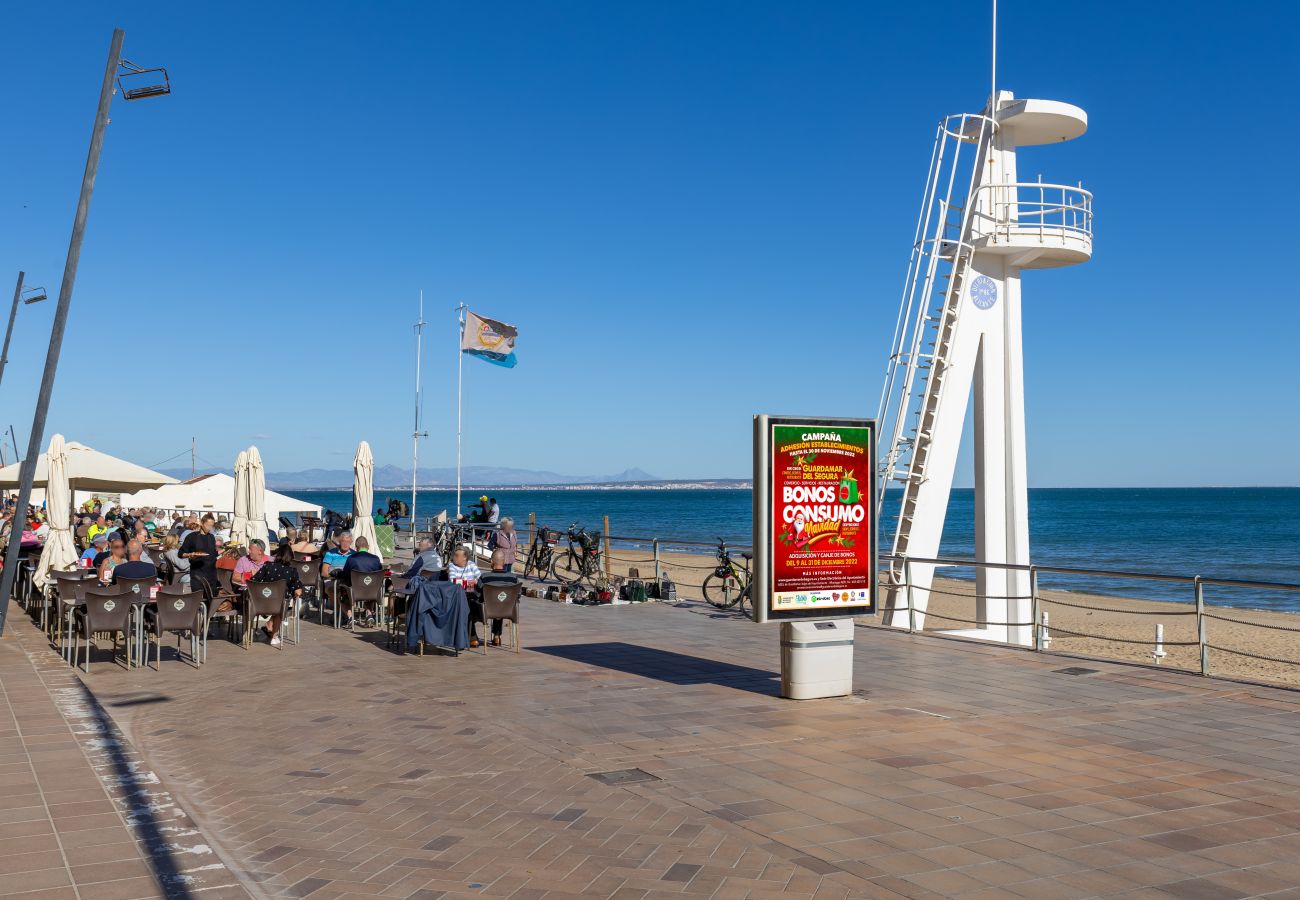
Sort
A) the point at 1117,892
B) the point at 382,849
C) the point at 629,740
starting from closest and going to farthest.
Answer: the point at 1117,892
the point at 382,849
the point at 629,740

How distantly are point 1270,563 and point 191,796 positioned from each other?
175 feet

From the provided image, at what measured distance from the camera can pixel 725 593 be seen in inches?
647

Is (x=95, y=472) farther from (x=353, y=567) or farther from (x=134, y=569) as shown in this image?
(x=134, y=569)

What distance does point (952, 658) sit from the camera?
11.2 metres

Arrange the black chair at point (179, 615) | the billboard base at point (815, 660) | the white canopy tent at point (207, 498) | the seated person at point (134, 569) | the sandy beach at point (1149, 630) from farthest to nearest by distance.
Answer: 1. the white canopy tent at point (207, 498)
2. the sandy beach at point (1149, 630)
3. the seated person at point (134, 569)
4. the black chair at point (179, 615)
5. the billboard base at point (815, 660)

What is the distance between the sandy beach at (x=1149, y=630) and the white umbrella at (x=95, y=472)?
8446mm

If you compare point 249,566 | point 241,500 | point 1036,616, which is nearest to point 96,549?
point 241,500

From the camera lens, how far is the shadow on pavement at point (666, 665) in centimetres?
987

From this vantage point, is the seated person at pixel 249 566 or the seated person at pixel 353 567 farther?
the seated person at pixel 353 567

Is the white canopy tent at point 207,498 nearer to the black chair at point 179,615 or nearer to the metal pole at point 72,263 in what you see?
the metal pole at point 72,263

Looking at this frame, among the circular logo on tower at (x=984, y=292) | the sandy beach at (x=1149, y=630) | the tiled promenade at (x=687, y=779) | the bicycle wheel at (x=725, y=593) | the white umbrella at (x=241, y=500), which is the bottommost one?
the sandy beach at (x=1149, y=630)

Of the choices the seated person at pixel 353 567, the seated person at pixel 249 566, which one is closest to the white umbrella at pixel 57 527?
the seated person at pixel 249 566

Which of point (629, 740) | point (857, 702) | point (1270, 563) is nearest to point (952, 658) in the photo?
point (857, 702)

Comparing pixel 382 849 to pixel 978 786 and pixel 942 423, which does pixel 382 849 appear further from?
pixel 942 423
